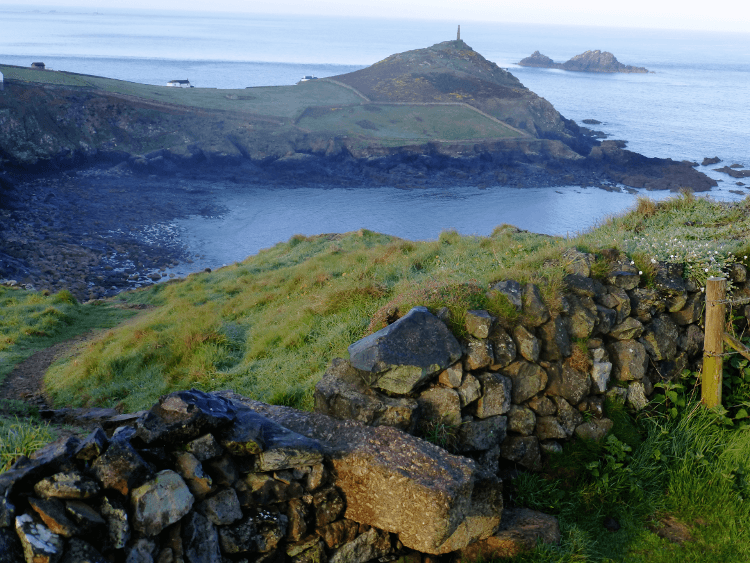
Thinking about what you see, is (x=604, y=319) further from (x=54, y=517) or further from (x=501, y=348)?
(x=54, y=517)

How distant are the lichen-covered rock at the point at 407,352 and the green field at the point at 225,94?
7619 cm

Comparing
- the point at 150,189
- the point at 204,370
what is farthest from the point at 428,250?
the point at 150,189

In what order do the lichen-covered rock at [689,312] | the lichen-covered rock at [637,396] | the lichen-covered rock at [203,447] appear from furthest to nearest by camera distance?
the lichen-covered rock at [689,312] → the lichen-covered rock at [637,396] → the lichen-covered rock at [203,447]

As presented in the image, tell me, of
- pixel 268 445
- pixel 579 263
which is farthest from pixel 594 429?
pixel 268 445

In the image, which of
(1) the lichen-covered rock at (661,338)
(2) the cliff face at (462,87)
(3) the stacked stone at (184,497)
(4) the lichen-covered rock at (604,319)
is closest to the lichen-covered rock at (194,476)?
(3) the stacked stone at (184,497)

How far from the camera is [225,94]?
84.8 m

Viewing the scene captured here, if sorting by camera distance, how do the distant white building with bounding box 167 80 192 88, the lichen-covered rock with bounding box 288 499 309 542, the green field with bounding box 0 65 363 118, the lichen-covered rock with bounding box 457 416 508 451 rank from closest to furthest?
1. the lichen-covered rock with bounding box 288 499 309 542
2. the lichen-covered rock with bounding box 457 416 508 451
3. the green field with bounding box 0 65 363 118
4. the distant white building with bounding box 167 80 192 88

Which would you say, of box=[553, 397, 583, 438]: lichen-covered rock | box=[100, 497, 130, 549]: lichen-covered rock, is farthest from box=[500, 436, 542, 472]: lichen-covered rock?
box=[100, 497, 130, 549]: lichen-covered rock

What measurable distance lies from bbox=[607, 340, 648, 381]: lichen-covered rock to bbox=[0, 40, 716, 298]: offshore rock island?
1692 inches

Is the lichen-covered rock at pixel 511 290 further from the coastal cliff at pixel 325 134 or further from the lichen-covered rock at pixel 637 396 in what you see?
the coastal cliff at pixel 325 134

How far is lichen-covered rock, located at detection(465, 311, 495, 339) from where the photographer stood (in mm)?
6219

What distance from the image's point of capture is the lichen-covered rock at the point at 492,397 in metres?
6.08

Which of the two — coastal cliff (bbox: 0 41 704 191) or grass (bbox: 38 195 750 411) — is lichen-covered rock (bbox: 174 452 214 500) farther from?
coastal cliff (bbox: 0 41 704 191)

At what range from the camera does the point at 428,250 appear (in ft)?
42.7
